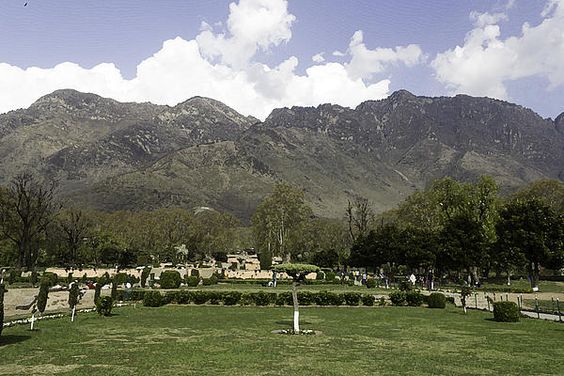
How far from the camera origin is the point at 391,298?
39375 mm

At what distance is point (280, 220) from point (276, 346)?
7981 cm

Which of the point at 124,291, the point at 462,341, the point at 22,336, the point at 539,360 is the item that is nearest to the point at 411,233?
the point at 124,291

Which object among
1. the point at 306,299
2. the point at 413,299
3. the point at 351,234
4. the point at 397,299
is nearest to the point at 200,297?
the point at 306,299

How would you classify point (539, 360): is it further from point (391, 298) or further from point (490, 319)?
point (391, 298)

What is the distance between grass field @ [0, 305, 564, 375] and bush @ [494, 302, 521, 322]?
0.91 meters

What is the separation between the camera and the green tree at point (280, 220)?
325 ft

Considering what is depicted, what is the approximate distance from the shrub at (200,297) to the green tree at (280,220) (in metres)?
57.9

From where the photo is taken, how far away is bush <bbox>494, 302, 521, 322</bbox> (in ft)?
94.2

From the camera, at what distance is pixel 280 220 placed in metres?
99.2

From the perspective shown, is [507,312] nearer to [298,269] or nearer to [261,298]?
[298,269]

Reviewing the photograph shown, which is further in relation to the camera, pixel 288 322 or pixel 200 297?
pixel 200 297

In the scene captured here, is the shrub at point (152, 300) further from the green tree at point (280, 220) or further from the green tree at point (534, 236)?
the green tree at point (280, 220)

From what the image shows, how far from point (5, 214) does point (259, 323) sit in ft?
238

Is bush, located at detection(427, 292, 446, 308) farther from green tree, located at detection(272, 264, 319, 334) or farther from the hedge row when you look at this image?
green tree, located at detection(272, 264, 319, 334)
